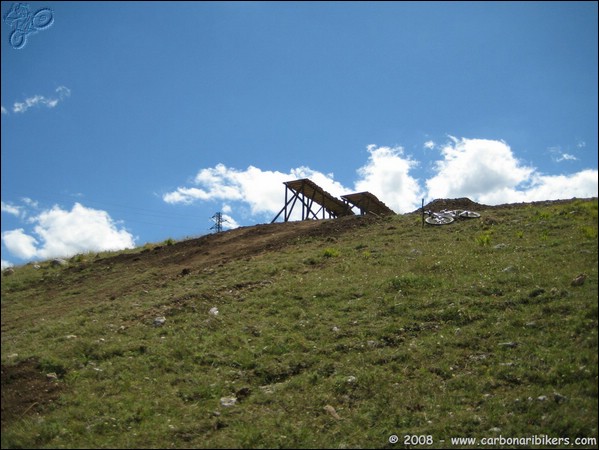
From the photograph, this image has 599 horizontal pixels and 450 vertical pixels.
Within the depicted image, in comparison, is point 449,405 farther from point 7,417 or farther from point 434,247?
point 434,247

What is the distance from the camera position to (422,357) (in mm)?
11359

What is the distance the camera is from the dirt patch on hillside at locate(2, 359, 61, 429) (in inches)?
358

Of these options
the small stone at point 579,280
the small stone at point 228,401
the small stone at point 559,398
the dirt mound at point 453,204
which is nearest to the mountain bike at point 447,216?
the dirt mound at point 453,204

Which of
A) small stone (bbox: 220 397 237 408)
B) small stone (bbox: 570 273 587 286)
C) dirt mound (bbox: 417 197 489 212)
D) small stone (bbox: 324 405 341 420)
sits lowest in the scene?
small stone (bbox: 324 405 341 420)

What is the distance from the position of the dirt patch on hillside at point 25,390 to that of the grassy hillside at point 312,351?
0.10 ft

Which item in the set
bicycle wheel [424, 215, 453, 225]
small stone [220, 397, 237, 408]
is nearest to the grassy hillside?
small stone [220, 397, 237, 408]

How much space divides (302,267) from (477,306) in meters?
6.71

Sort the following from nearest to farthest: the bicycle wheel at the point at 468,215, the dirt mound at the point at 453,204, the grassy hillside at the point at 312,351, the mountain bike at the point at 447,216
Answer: the grassy hillside at the point at 312,351, the mountain bike at the point at 447,216, the bicycle wheel at the point at 468,215, the dirt mound at the point at 453,204

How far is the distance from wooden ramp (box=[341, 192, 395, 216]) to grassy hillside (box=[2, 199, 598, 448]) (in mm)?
13514

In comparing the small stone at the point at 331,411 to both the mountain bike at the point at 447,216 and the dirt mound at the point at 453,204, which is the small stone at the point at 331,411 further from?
the dirt mound at the point at 453,204

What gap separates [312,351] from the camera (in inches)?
475

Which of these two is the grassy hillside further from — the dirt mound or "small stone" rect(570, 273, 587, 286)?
the dirt mound

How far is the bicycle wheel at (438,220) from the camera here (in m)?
24.3

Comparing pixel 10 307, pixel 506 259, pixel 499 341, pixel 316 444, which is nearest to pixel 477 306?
pixel 499 341
